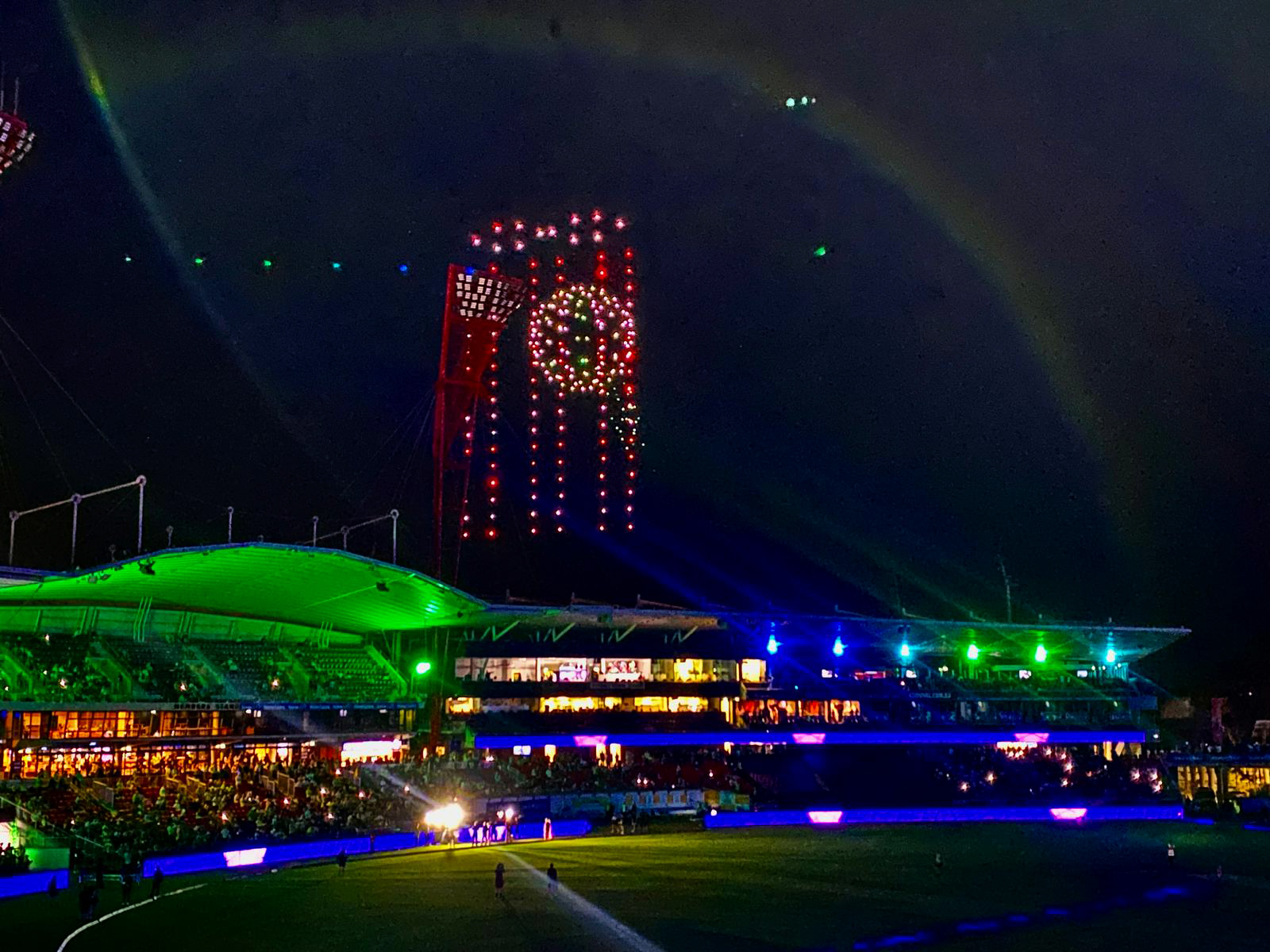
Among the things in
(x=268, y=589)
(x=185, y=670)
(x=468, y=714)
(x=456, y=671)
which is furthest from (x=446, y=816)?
(x=456, y=671)

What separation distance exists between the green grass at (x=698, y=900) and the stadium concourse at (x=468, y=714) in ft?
18.9

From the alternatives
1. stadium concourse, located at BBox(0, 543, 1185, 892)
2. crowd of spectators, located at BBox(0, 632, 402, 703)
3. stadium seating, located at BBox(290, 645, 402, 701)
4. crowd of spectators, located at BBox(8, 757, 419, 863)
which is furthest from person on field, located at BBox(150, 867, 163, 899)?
stadium seating, located at BBox(290, 645, 402, 701)

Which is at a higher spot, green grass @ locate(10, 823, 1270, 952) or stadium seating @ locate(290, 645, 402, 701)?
stadium seating @ locate(290, 645, 402, 701)

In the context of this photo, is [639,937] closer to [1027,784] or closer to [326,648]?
[326,648]

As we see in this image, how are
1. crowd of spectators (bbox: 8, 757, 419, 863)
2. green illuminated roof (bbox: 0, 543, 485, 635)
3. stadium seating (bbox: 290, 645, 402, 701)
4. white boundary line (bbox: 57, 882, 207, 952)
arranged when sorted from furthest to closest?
1. stadium seating (bbox: 290, 645, 402, 701)
2. green illuminated roof (bbox: 0, 543, 485, 635)
3. crowd of spectators (bbox: 8, 757, 419, 863)
4. white boundary line (bbox: 57, 882, 207, 952)

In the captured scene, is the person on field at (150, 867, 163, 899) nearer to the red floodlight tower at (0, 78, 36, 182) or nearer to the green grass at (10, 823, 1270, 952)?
the green grass at (10, 823, 1270, 952)

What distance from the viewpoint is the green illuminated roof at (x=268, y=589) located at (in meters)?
48.6

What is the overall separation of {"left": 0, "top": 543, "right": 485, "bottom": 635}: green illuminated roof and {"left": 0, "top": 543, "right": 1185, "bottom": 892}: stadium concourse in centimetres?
20

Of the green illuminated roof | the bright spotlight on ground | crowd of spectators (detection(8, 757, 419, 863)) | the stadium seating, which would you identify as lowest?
the bright spotlight on ground

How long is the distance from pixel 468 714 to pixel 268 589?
15300 millimetres

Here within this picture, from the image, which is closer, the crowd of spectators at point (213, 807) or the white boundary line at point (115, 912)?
the white boundary line at point (115, 912)

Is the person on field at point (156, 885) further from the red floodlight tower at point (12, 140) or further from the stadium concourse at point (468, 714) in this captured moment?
the red floodlight tower at point (12, 140)

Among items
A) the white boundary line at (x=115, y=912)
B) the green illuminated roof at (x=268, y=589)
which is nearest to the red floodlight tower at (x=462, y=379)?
the green illuminated roof at (x=268, y=589)

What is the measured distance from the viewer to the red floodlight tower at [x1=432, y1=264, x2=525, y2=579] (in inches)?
2329
